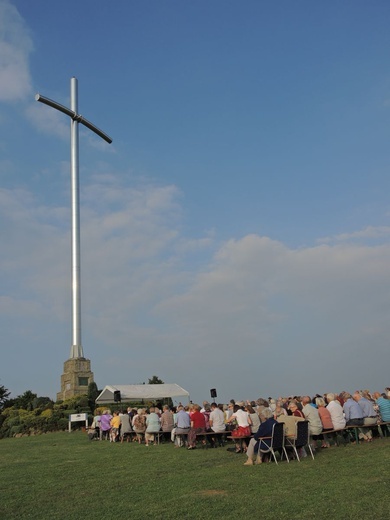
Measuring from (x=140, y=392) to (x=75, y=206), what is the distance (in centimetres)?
1709

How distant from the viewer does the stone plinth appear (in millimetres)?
39031

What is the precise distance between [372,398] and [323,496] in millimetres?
10970

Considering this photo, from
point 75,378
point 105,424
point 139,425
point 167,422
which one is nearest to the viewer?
point 167,422

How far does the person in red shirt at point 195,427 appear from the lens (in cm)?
1494

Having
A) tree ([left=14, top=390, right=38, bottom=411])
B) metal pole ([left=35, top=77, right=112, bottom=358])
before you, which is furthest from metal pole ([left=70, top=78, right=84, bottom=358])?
tree ([left=14, top=390, right=38, bottom=411])

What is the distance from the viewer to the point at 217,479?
30.5ft

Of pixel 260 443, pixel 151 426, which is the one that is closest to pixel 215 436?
pixel 151 426

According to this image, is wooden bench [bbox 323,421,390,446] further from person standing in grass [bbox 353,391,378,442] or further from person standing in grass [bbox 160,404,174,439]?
person standing in grass [bbox 160,404,174,439]

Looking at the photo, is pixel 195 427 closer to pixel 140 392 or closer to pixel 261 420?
pixel 261 420

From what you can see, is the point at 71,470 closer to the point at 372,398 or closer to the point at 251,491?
the point at 251,491

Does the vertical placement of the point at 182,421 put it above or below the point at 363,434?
above

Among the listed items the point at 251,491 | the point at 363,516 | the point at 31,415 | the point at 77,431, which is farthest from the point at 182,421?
the point at 31,415

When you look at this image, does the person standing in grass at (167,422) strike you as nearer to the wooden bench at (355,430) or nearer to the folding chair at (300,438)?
the wooden bench at (355,430)

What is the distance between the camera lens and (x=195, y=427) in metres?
15.1
